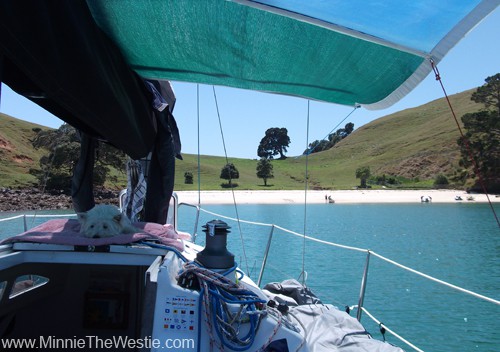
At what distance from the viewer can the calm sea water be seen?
746 cm

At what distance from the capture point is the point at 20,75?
2568mm

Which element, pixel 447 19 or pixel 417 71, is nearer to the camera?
A: pixel 447 19

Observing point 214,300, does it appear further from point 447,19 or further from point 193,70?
point 193,70

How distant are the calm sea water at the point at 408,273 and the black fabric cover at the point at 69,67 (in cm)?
232

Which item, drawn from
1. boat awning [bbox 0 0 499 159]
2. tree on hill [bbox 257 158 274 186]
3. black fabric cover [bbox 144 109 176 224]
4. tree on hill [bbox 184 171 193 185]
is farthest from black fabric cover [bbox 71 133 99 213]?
tree on hill [bbox 257 158 274 186]

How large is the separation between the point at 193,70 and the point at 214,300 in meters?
2.28

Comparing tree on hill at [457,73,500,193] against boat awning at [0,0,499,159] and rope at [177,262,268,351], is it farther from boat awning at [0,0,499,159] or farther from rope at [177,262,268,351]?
rope at [177,262,268,351]

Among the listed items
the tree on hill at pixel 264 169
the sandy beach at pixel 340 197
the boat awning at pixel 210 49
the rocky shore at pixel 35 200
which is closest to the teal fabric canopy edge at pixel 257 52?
the boat awning at pixel 210 49

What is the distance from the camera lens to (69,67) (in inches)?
83.1

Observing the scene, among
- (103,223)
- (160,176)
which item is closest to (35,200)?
(160,176)

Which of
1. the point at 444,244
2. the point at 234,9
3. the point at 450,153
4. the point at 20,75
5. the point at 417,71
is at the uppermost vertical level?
the point at 450,153

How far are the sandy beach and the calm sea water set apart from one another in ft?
66.2

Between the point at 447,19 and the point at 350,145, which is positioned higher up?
the point at 350,145

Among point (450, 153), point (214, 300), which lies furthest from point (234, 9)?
point (450, 153)
